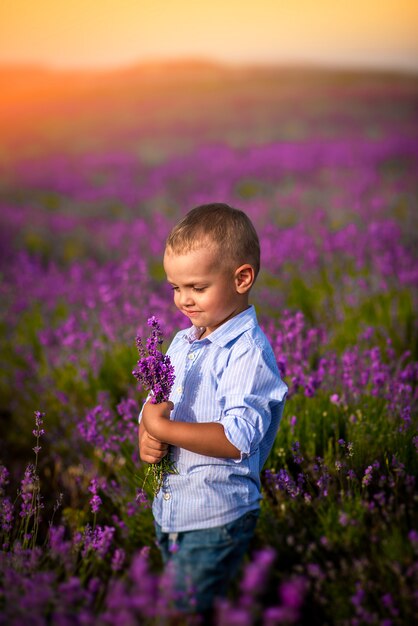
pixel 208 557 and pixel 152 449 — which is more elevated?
pixel 152 449

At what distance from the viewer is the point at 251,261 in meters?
2.12

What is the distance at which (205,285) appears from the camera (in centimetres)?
205

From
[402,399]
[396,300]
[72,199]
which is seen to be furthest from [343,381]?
[72,199]

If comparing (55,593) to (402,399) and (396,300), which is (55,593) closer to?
(402,399)

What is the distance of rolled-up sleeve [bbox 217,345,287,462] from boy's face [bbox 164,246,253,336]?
0.19 m

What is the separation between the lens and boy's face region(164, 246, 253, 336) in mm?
2029

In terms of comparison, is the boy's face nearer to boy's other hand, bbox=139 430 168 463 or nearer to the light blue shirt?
the light blue shirt

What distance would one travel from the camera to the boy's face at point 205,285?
2029 millimetres

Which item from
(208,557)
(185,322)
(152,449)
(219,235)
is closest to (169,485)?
(152,449)

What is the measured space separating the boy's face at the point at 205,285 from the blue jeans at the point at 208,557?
65cm

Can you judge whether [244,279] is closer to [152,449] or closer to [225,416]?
[225,416]

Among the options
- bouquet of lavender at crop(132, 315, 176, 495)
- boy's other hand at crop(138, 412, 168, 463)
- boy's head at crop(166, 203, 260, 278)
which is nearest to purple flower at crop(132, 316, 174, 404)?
bouquet of lavender at crop(132, 315, 176, 495)

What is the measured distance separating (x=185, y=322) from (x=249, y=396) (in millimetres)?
2142

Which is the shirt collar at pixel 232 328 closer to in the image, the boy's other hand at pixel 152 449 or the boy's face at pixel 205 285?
→ the boy's face at pixel 205 285
